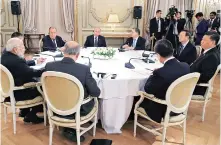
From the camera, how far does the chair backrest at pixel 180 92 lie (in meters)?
2.35

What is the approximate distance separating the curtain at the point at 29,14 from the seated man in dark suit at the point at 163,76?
5697 millimetres

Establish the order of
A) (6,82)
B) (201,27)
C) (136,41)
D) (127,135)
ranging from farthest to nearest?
(201,27) → (136,41) → (127,135) → (6,82)

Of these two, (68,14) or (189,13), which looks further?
(189,13)

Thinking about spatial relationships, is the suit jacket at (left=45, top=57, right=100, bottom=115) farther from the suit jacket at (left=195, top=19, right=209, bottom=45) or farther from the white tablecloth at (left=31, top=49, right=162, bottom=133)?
the suit jacket at (left=195, top=19, right=209, bottom=45)

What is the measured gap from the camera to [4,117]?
10.7 feet

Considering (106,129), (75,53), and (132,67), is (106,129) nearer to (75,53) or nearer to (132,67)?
(132,67)

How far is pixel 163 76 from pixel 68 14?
5.56 m

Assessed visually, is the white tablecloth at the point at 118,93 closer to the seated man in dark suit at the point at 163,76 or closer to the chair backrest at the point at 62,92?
the seated man in dark suit at the point at 163,76

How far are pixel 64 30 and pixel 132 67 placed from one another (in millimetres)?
4852

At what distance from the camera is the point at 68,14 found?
24.2 ft

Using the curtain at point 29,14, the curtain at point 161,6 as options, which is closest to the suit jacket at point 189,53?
the curtain at point 161,6

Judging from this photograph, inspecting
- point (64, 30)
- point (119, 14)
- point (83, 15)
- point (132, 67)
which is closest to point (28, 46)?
point (64, 30)

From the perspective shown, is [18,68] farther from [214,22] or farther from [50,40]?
[214,22]

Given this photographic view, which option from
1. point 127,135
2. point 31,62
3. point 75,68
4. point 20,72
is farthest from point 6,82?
point 127,135
